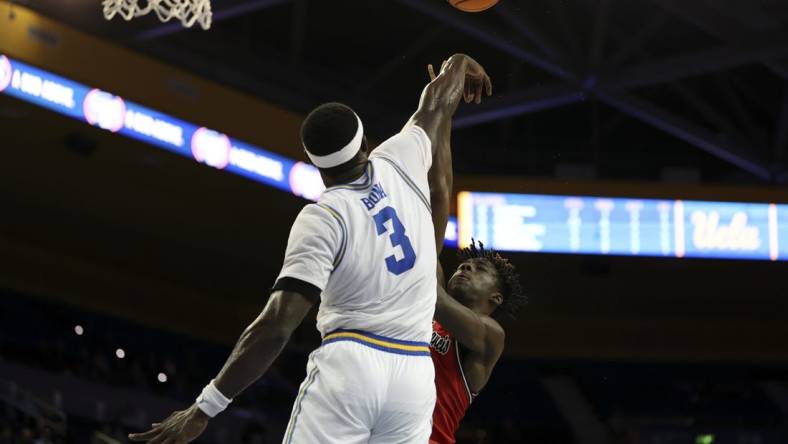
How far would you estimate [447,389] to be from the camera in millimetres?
5273

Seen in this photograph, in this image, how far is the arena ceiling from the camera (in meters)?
15.1

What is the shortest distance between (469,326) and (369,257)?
123 centimetres

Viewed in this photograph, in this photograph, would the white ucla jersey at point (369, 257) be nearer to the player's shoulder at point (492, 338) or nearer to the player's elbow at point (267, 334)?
the player's elbow at point (267, 334)

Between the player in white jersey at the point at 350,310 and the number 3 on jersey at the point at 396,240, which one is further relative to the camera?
the number 3 on jersey at the point at 396,240

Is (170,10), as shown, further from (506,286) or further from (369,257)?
(369,257)

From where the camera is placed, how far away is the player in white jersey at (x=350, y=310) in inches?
148

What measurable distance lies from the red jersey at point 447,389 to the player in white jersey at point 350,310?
110 centimetres

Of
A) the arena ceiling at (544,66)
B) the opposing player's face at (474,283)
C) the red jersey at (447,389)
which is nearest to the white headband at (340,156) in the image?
the red jersey at (447,389)

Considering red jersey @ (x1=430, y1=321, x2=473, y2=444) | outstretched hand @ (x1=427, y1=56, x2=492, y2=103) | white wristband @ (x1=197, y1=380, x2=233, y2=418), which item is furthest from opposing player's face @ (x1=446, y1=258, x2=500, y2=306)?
white wristband @ (x1=197, y1=380, x2=233, y2=418)

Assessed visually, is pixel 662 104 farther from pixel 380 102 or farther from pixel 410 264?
pixel 410 264

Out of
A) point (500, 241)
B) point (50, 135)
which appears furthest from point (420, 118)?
point (500, 241)

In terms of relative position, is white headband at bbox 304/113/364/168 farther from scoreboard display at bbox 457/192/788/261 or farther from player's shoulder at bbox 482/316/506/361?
scoreboard display at bbox 457/192/788/261

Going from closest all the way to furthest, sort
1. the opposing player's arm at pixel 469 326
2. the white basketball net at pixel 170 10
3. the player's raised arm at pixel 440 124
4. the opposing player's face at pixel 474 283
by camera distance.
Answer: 1. the player's raised arm at pixel 440 124
2. the opposing player's arm at pixel 469 326
3. the opposing player's face at pixel 474 283
4. the white basketball net at pixel 170 10

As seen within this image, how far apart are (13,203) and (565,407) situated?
9439 mm
